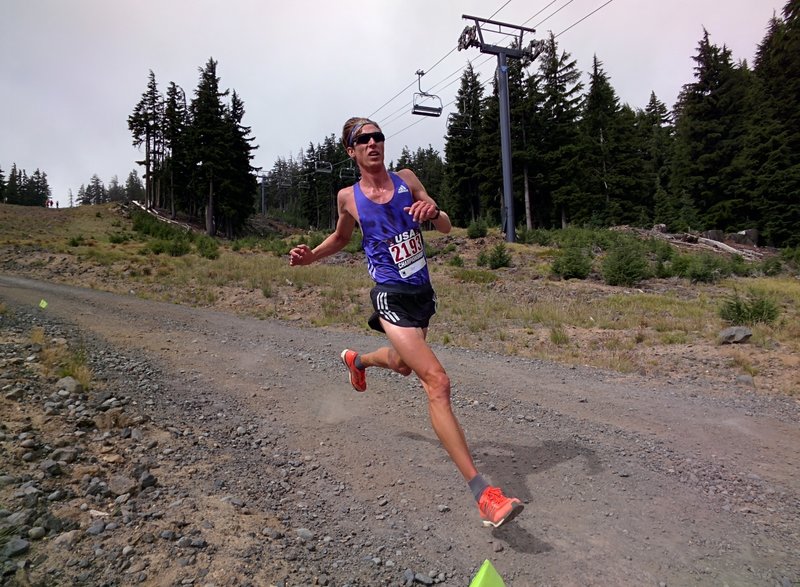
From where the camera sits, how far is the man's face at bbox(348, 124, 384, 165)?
311 centimetres

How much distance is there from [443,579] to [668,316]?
405 inches

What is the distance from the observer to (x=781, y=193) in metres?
33.8

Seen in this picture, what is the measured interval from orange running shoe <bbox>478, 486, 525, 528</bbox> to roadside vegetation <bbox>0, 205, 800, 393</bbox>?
15.2ft

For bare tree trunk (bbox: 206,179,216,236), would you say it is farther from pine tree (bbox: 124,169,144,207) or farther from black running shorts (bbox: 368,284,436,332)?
pine tree (bbox: 124,169,144,207)

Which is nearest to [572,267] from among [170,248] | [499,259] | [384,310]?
[499,259]

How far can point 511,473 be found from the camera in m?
3.32

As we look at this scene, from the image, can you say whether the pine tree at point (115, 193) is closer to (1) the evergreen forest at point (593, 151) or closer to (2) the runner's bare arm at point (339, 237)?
(1) the evergreen forest at point (593, 151)

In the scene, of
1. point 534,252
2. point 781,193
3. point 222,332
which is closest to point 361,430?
point 222,332

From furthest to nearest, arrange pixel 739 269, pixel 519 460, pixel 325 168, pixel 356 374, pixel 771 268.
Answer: pixel 325 168 → pixel 771 268 → pixel 739 269 → pixel 356 374 → pixel 519 460

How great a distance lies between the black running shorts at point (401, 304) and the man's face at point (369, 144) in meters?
0.86

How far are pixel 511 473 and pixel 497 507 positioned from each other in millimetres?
1023

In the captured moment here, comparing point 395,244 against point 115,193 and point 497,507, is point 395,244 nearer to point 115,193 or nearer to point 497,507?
point 497,507

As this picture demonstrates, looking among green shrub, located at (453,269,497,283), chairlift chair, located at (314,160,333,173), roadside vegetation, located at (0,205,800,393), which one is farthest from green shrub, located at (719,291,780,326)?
chairlift chair, located at (314,160,333,173)

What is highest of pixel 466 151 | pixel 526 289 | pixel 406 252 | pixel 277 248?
pixel 466 151
